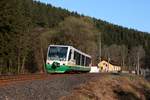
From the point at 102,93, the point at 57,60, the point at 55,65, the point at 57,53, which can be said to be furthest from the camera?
the point at 57,53

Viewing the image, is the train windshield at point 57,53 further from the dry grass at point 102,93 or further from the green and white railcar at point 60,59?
the dry grass at point 102,93

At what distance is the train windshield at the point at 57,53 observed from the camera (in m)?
41.9

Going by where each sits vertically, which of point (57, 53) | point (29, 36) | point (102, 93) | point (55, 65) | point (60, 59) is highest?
point (29, 36)

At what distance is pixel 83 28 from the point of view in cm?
10481

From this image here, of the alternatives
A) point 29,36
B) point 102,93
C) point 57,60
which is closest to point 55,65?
point 57,60

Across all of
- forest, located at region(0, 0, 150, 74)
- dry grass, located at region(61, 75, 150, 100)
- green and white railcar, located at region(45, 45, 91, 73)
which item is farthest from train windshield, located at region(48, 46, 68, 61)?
forest, located at region(0, 0, 150, 74)

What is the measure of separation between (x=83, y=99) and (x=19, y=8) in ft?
151

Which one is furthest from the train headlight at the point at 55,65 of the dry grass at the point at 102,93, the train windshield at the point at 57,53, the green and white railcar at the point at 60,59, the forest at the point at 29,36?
the forest at the point at 29,36

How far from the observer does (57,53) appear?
4256 centimetres

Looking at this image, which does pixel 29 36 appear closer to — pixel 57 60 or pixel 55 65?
pixel 57 60

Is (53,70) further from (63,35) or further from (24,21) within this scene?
(63,35)

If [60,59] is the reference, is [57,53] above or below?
above

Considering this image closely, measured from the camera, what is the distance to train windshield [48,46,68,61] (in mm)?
41938

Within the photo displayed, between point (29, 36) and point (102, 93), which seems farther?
point (29, 36)
